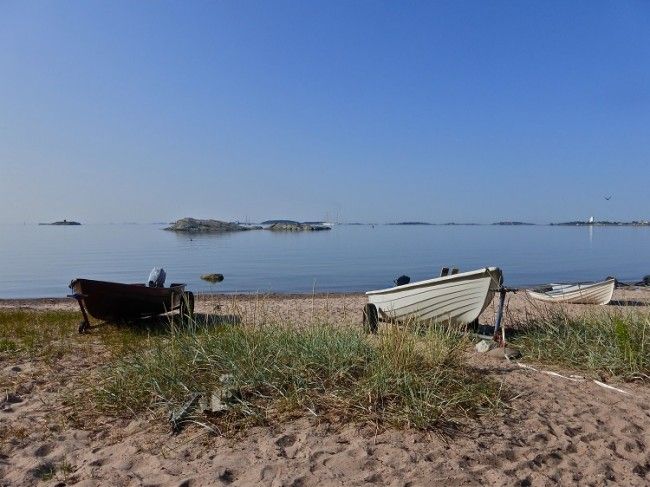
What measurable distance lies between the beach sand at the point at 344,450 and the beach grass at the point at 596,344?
2.73ft

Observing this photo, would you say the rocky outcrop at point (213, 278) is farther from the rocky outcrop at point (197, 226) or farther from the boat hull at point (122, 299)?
the rocky outcrop at point (197, 226)

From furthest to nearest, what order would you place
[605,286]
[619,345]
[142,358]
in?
[605,286] → [619,345] → [142,358]

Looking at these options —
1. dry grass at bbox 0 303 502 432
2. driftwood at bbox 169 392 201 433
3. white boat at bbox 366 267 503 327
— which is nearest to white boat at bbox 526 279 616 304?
white boat at bbox 366 267 503 327

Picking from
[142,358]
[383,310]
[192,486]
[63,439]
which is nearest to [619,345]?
[383,310]

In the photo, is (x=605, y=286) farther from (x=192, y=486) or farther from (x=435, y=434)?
(x=192, y=486)

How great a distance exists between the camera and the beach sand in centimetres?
401

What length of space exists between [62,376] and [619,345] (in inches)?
293

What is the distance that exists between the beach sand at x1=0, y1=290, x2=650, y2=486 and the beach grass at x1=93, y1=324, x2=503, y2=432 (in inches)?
8.1

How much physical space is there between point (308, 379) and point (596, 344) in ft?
13.6

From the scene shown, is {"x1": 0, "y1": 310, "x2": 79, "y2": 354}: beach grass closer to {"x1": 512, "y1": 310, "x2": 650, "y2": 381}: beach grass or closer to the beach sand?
the beach sand

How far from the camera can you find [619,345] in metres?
6.84

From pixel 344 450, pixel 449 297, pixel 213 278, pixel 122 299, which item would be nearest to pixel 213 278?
pixel 213 278

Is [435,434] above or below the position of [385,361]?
below

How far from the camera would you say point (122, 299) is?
11.0 m
